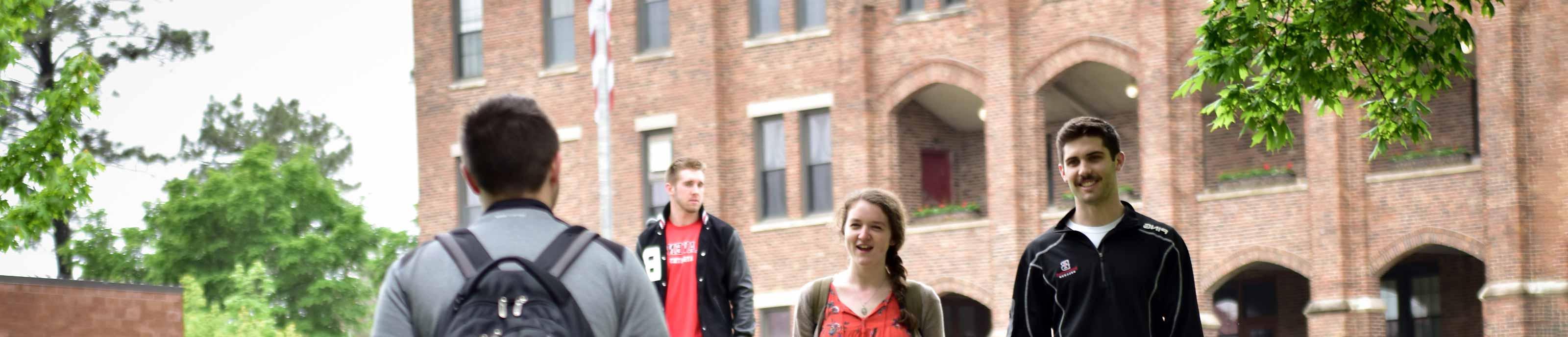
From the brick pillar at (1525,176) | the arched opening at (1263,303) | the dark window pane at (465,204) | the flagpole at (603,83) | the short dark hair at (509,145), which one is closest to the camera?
the short dark hair at (509,145)

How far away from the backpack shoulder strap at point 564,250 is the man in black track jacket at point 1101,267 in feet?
10.3

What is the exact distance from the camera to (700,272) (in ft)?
35.8

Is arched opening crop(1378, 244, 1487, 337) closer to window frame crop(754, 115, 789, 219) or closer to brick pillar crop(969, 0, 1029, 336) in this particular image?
brick pillar crop(969, 0, 1029, 336)

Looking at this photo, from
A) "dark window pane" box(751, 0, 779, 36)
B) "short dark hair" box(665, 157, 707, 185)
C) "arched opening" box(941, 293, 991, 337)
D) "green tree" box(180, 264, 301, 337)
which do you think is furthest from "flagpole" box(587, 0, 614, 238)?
"green tree" box(180, 264, 301, 337)

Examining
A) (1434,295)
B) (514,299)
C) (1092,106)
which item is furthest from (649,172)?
(514,299)

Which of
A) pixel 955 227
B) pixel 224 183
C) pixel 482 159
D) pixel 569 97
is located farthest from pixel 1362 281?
pixel 224 183

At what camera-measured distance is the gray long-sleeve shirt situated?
468cm

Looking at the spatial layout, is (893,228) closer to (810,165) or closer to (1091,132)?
(1091,132)

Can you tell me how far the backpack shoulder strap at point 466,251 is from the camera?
15.3 feet

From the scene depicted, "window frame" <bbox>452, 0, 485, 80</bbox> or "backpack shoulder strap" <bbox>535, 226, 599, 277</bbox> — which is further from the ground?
"window frame" <bbox>452, 0, 485, 80</bbox>

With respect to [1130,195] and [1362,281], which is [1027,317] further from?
[1130,195]

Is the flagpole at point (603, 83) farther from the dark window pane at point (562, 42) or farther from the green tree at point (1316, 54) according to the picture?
the green tree at point (1316, 54)

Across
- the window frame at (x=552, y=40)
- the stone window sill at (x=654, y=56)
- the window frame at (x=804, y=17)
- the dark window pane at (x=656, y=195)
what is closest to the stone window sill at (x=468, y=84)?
the window frame at (x=552, y=40)

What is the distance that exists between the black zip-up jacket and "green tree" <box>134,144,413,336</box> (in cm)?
5287
